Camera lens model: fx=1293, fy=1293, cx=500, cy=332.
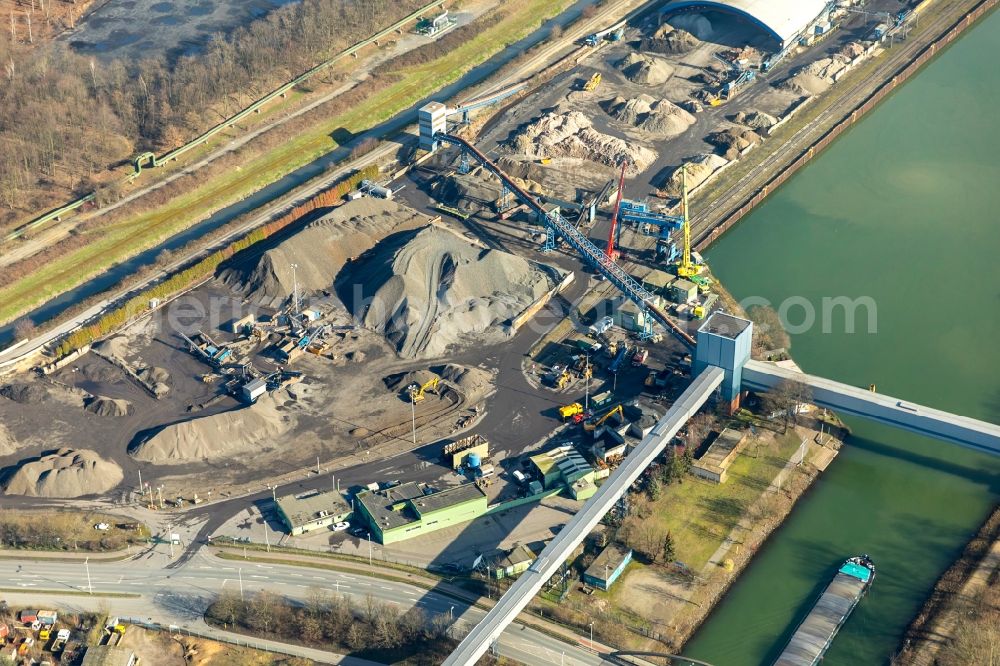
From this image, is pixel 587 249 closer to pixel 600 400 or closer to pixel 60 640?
pixel 600 400

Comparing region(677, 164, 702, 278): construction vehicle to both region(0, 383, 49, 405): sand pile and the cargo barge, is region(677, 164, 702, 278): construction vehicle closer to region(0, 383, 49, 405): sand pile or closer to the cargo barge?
the cargo barge

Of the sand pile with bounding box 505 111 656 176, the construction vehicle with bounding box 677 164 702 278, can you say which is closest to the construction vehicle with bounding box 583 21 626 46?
the sand pile with bounding box 505 111 656 176

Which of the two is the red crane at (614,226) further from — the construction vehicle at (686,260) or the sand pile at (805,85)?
the sand pile at (805,85)

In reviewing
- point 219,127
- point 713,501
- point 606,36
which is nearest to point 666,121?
point 606,36

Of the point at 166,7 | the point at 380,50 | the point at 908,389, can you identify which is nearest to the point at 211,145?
the point at 380,50

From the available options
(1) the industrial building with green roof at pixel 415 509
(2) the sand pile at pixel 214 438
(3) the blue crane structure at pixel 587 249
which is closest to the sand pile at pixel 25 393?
(2) the sand pile at pixel 214 438

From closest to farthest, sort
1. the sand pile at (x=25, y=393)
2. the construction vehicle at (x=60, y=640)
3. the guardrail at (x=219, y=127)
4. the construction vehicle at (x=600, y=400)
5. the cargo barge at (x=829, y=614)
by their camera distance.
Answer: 1. the construction vehicle at (x=60, y=640)
2. the cargo barge at (x=829, y=614)
3. the construction vehicle at (x=600, y=400)
4. the sand pile at (x=25, y=393)
5. the guardrail at (x=219, y=127)
